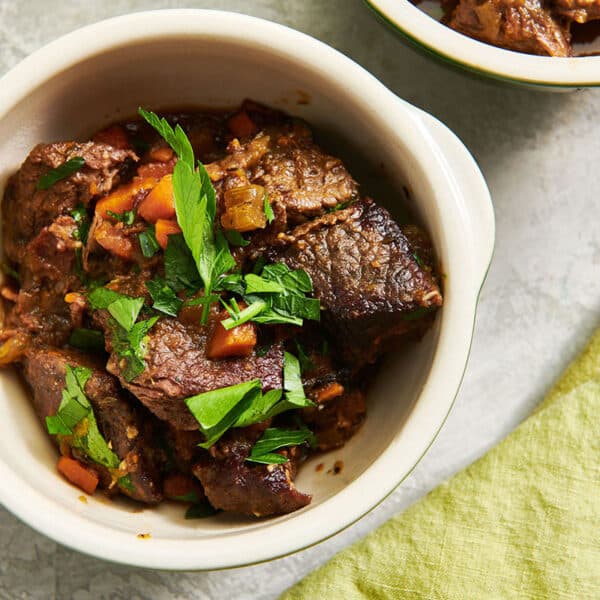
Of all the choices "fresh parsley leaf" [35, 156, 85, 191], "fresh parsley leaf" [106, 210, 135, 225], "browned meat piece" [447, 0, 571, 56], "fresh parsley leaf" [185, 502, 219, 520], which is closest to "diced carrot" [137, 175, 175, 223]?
"fresh parsley leaf" [106, 210, 135, 225]

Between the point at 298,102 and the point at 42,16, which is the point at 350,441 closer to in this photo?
the point at 298,102

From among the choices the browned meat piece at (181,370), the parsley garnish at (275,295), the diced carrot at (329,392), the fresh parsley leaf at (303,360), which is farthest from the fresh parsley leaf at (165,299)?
the diced carrot at (329,392)

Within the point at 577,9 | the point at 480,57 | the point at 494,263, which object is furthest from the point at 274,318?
the point at 577,9

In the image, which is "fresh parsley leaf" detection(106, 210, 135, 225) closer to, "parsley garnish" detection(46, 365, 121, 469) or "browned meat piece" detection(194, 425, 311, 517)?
"parsley garnish" detection(46, 365, 121, 469)

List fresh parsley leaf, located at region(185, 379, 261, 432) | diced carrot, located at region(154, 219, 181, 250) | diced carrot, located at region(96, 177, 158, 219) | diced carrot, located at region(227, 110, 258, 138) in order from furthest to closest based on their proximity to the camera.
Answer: diced carrot, located at region(227, 110, 258, 138), diced carrot, located at region(96, 177, 158, 219), diced carrot, located at region(154, 219, 181, 250), fresh parsley leaf, located at region(185, 379, 261, 432)

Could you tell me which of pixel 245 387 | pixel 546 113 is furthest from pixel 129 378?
pixel 546 113

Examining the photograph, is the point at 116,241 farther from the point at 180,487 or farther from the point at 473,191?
the point at 473,191
